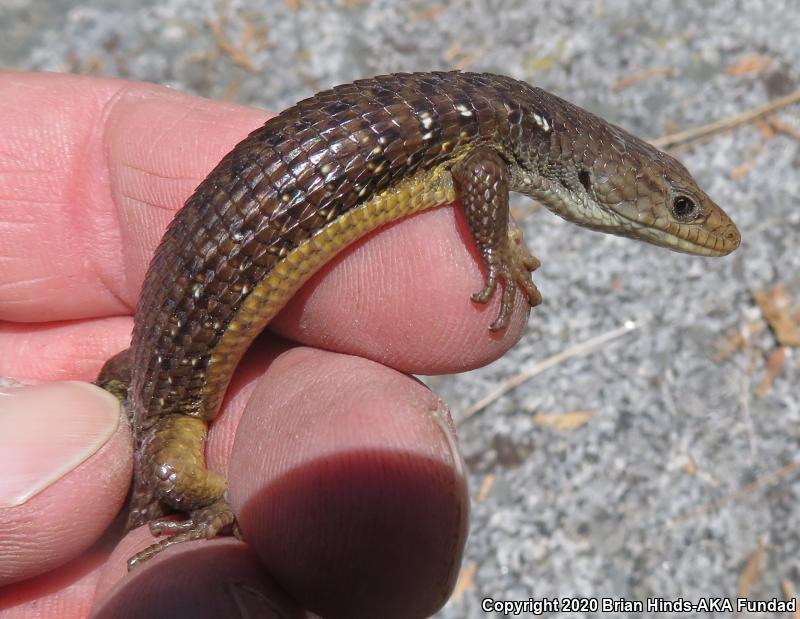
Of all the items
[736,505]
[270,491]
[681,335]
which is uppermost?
[270,491]

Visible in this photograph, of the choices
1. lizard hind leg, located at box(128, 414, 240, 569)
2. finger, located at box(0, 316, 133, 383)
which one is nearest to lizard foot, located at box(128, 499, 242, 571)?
lizard hind leg, located at box(128, 414, 240, 569)

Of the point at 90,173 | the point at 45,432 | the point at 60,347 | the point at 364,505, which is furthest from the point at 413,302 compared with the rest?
the point at 60,347

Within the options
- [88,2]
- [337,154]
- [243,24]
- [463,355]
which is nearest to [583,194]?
[463,355]

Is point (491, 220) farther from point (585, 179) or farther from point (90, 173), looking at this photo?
point (90, 173)

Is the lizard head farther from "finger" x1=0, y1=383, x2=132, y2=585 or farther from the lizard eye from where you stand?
"finger" x1=0, y1=383, x2=132, y2=585

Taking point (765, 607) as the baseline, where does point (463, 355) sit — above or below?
above

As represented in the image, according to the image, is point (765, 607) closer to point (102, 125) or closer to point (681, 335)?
point (681, 335)
